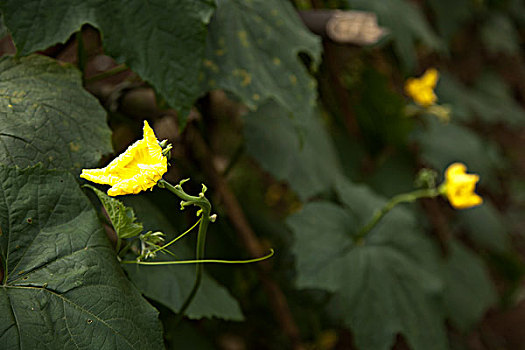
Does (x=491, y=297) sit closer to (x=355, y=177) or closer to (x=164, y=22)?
(x=355, y=177)

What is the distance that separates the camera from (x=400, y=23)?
60.9 inches

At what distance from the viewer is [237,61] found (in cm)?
94

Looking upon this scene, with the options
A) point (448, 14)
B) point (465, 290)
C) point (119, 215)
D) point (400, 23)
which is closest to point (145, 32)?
point (119, 215)

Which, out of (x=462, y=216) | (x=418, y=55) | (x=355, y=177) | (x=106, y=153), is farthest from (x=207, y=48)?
(x=418, y=55)

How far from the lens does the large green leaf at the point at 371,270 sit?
1207mm

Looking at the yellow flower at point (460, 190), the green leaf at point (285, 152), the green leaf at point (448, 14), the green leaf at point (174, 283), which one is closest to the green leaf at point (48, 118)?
the green leaf at point (174, 283)

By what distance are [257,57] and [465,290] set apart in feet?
4.58

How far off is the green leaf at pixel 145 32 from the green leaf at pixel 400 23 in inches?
29.4

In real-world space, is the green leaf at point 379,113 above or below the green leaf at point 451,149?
above

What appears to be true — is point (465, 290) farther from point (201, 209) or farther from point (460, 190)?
point (201, 209)

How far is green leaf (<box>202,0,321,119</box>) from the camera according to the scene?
3.05ft

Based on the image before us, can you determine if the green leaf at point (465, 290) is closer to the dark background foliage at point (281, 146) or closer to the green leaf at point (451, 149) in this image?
the dark background foliage at point (281, 146)

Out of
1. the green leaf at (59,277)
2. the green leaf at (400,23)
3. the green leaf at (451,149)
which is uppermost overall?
the green leaf at (59,277)

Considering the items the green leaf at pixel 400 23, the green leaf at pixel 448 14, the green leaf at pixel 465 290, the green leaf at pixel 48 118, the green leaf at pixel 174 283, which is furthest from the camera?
the green leaf at pixel 448 14
